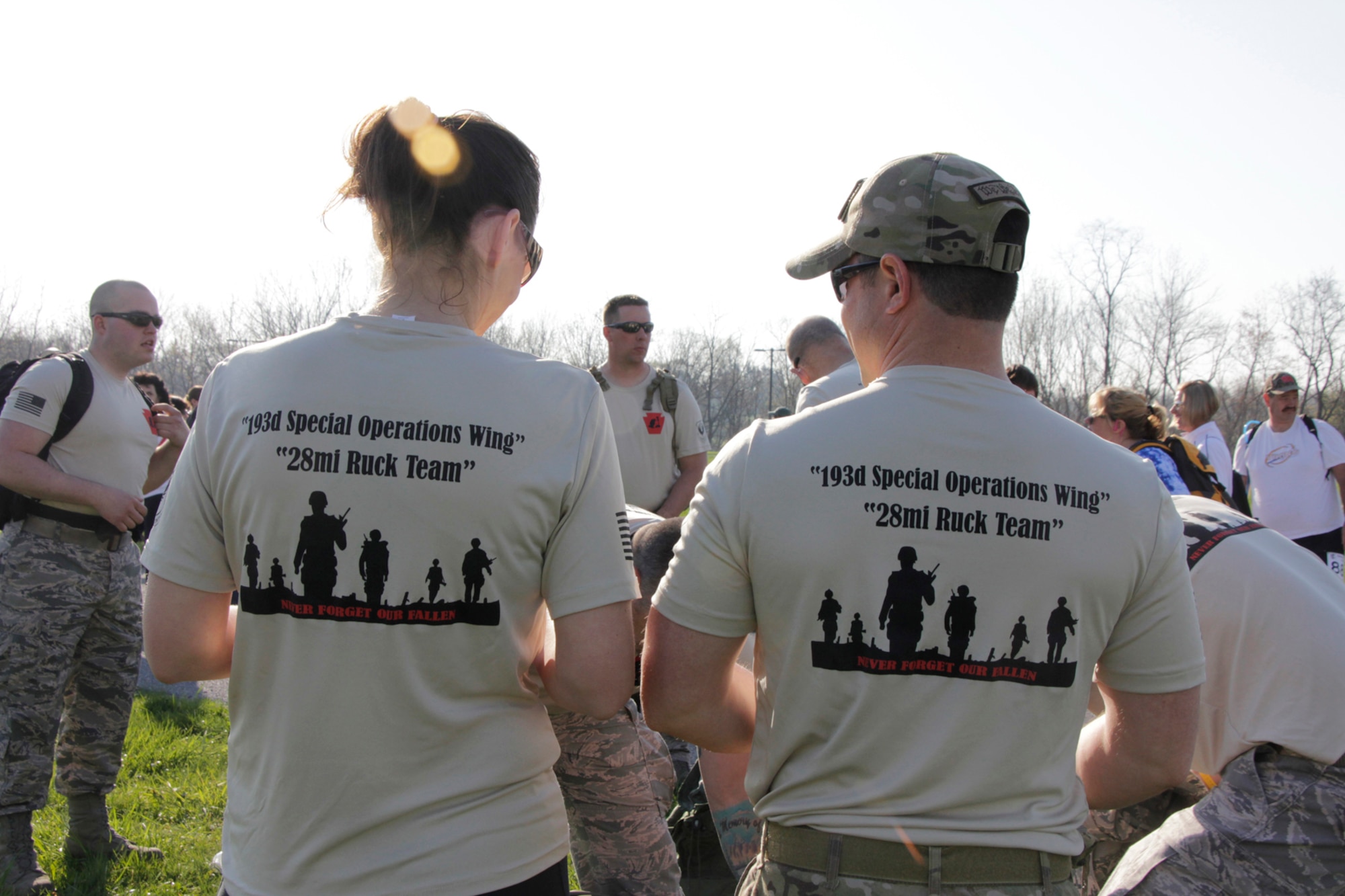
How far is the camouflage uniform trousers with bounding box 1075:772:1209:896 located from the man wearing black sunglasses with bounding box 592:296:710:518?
145 inches

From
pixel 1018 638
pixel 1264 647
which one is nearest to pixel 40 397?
pixel 1018 638

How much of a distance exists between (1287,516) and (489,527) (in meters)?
8.91

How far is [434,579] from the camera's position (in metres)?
1.46

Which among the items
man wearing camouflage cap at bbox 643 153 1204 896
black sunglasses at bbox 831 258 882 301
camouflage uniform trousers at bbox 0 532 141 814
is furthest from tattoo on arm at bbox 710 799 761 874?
camouflage uniform trousers at bbox 0 532 141 814

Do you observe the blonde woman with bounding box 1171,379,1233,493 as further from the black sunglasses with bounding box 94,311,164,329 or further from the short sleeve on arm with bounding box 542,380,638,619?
the black sunglasses with bounding box 94,311,164,329

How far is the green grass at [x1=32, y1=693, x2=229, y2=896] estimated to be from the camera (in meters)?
3.84

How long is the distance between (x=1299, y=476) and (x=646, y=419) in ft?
20.5

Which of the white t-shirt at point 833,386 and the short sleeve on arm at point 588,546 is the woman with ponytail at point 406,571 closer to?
the short sleeve on arm at point 588,546

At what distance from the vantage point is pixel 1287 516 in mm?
8094

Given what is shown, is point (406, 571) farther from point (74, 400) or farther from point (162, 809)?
point (162, 809)

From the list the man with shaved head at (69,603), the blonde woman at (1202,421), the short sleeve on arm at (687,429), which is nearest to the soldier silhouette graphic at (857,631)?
the man with shaved head at (69,603)

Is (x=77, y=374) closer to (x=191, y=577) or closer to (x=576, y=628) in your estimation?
(x=191, y=577)

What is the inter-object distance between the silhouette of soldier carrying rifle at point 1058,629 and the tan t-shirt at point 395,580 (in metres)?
0.71

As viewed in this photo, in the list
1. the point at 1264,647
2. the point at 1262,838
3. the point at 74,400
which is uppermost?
the point at 74,400
